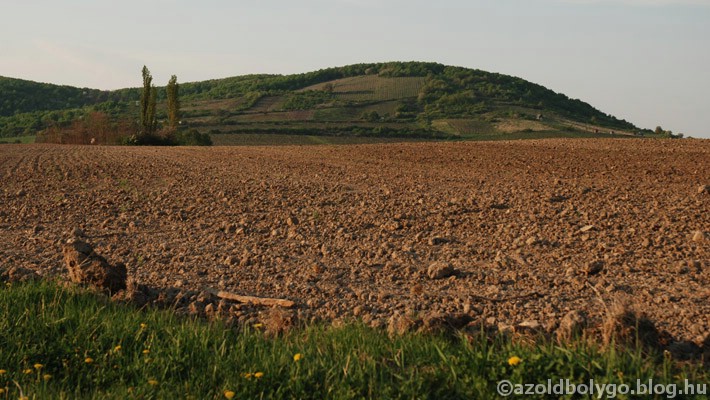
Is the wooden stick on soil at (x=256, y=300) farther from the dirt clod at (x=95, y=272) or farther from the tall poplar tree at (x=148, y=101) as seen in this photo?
the tall poplar tree at (x=148, y=101)

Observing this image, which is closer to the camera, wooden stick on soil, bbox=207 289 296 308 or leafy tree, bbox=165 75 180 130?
wooden stick on soil, bbox=207 289 296 308

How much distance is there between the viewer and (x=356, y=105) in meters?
89.7

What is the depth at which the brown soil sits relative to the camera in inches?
227

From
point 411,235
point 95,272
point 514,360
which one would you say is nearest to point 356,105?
point 411,235

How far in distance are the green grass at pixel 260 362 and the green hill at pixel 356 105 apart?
54.3 meters

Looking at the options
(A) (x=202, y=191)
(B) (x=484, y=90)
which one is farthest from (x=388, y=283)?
(B) (x=484, y=90)

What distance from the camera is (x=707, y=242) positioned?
7.18m

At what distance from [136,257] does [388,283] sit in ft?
9.63

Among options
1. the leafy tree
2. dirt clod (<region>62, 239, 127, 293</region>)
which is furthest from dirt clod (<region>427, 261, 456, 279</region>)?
the leafy tree

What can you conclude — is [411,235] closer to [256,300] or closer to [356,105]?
[256,300]

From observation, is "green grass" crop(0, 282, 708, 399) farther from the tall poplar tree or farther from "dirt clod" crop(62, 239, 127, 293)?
the tall poplar tree

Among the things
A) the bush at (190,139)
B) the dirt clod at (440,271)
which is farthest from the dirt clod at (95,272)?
the bush at (190,139)

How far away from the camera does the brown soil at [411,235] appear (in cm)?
577

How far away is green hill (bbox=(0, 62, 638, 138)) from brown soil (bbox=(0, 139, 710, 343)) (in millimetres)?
46147
